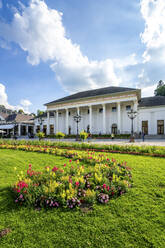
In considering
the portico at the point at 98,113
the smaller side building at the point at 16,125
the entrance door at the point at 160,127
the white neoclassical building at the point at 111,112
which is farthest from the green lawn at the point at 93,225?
the smaller side building at the point at 16,125

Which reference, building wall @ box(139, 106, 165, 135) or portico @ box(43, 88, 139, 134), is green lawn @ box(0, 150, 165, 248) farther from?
building wall @ box(139, 106, 165, 135)

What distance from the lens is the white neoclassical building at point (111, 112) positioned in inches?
1010

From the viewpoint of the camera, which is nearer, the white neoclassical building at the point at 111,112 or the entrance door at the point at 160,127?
the entrance door at the point at 160,127

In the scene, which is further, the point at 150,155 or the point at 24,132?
the point at 24,132

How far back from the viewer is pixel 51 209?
255 centimetres

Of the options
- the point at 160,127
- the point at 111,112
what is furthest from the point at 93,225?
the point at 111,112

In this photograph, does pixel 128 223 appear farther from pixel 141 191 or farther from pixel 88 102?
pixel 88 102

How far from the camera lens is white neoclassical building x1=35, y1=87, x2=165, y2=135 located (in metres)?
25.7

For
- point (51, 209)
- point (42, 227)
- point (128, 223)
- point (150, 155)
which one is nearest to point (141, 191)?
point (128, 223)

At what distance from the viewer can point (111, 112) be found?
30.5 metres

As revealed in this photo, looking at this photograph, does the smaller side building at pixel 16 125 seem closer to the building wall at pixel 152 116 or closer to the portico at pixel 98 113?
the portico at pixel 98 113

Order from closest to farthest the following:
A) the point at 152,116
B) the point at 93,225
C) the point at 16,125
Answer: the point at 93,225, the point at 152,116, the point at 16,125

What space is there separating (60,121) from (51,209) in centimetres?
3571

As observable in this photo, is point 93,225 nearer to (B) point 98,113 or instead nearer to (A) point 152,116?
(A) point 152,116
